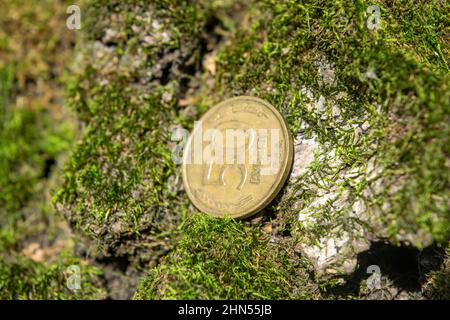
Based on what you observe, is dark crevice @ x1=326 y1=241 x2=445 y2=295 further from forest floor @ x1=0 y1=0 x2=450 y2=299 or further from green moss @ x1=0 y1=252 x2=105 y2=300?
green moss @ x1=0 y1=252 x2=105 y2=300

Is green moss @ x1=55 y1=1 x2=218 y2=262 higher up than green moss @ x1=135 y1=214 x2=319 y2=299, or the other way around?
green moss @ x1=55 y1=1 x2=218 y2=262

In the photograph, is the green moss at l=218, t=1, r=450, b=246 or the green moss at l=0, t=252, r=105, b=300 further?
the green moss at l=0, t=252, r=105, b=300

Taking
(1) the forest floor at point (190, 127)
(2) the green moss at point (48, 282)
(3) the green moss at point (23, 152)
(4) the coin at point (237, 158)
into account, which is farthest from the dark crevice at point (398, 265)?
(3) the green moss at point (23, 152)

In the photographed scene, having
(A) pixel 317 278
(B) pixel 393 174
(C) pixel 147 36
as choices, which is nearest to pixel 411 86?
(B) pixel 393 174

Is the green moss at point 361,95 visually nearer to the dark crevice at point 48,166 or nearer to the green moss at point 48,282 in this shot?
the green moss at point 48,282

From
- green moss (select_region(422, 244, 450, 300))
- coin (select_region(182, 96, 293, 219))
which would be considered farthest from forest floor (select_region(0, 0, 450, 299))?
coin (select_region(182, 96, 293, 219))
